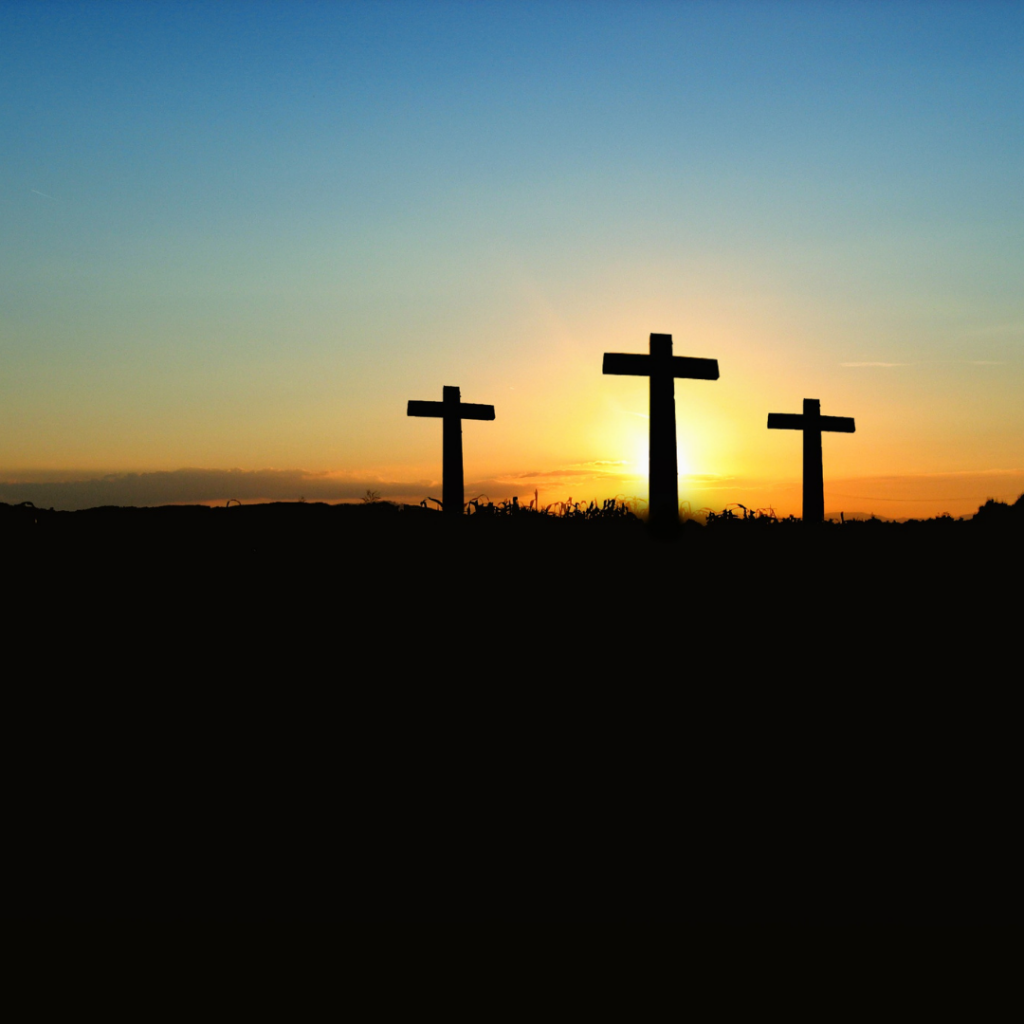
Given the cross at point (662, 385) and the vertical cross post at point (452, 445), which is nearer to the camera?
the cross at point (662, 385)

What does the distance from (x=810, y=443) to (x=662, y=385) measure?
192 inches

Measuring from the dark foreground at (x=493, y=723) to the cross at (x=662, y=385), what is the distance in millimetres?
4780

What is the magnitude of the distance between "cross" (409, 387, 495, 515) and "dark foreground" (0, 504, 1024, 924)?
7491 mm

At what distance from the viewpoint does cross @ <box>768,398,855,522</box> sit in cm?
1648

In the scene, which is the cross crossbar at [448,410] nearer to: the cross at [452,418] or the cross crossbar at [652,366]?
the cross at [452,418]

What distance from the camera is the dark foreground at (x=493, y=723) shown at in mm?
5211

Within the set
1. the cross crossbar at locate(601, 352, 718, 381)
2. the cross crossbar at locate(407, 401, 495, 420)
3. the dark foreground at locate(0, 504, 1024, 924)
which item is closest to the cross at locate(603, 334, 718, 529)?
the cross crossbar at locate(601, 352, 718, 381)

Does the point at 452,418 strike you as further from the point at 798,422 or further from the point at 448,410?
the point at 798,422

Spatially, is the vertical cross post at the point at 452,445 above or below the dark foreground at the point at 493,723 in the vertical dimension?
above

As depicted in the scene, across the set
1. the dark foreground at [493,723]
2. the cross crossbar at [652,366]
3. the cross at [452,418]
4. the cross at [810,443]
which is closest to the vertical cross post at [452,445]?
the cross at [452,418]

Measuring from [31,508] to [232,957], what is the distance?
4241 millimetres

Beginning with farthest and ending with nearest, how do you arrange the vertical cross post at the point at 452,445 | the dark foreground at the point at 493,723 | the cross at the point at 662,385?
1. the vertical cross post at the point at 452,445
2. the cross at the point at 662,385
3. the dark foreground at the point at 493,723

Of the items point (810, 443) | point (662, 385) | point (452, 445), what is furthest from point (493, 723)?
point (810, 443)

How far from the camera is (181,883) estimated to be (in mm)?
5105
